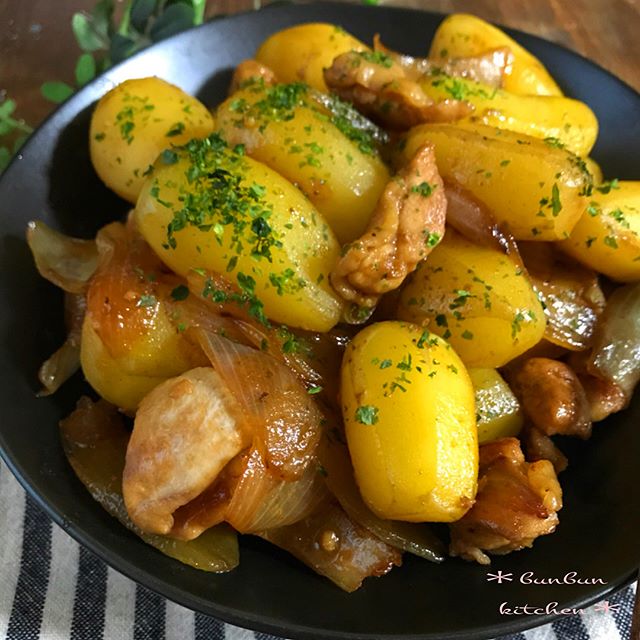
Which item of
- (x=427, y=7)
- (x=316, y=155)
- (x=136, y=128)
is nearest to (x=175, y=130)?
(x=136, y=128)

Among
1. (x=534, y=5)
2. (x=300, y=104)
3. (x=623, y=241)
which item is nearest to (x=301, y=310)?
(x=300, y=104)

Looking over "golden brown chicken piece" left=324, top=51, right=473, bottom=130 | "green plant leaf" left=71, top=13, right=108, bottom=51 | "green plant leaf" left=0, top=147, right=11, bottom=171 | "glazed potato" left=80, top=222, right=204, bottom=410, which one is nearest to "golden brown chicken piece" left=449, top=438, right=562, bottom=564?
"glazed potato" left=80, top=222, right=204, bottom=410

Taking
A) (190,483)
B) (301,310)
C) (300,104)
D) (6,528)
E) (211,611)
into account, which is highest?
(300,104)

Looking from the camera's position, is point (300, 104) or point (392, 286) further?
point (300, 104)

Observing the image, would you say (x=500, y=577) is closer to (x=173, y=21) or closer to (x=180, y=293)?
(x=180, y=293)

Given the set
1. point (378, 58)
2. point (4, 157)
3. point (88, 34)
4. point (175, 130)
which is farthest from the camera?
point (88, 34)

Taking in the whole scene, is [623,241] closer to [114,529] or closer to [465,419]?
[465,419]

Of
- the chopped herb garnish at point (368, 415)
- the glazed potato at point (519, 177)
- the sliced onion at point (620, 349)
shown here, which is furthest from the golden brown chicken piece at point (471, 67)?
the chopped herb garnish at point (368, 415)

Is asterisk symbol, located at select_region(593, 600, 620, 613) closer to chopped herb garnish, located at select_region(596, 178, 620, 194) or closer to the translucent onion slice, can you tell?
the translucent onion slice
